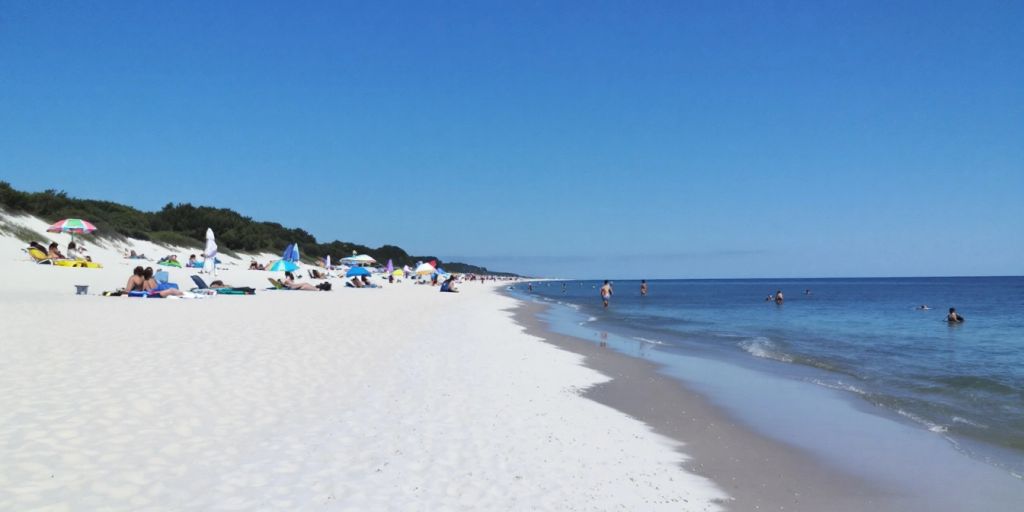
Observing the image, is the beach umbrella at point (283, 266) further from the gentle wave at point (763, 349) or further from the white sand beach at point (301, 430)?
the gentle wave at point (763, 349)

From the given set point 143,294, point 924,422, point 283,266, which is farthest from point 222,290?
point 924,422

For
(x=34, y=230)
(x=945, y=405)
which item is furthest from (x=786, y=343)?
(x=34, y=230)

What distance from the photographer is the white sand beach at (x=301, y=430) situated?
4.20 metres

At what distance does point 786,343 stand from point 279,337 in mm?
15216

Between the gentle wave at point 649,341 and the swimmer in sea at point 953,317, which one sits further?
the swimmer in sea at point 953,317

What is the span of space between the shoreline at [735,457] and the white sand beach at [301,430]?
295 millimetres

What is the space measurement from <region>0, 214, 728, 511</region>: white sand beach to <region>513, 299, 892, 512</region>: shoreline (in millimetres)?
295

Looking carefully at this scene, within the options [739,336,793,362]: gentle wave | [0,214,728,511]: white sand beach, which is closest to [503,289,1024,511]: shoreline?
→ [0,214,728,511]: white sand beach

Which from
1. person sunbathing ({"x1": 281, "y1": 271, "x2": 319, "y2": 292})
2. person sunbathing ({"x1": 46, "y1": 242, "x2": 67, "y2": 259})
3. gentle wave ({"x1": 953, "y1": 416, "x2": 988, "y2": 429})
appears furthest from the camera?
person sunbathing ({"x1": 281, "y1": 271, "x2": 319, "y2": 292})

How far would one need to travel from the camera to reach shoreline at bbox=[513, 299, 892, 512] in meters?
4.98

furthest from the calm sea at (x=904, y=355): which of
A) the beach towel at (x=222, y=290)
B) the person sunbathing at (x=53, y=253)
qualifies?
the person sunbathing at (x=53, y=253)

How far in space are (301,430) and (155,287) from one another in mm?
17541

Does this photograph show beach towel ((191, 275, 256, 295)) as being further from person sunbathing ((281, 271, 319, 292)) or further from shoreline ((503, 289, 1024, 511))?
shoreline ((503, 289, 1024, 511))

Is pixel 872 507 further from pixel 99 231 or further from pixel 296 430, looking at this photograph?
pixel 99 231
